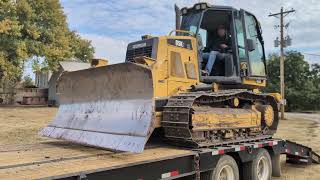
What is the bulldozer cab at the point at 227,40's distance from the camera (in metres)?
9.88

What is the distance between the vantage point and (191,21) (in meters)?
10.1

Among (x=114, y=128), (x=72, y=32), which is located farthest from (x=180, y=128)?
(x=72, y=32)

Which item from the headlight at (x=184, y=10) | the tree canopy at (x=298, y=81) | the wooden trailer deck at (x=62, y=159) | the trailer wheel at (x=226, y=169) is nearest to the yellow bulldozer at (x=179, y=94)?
the headlight at (x=184, y=10)

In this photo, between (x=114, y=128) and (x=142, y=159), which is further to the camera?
(x=114, y=128)

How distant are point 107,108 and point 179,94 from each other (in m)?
1.32

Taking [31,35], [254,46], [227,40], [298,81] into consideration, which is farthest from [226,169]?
[298,81]

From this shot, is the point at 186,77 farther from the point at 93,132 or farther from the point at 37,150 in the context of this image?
the point at 37,150

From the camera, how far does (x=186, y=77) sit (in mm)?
8727

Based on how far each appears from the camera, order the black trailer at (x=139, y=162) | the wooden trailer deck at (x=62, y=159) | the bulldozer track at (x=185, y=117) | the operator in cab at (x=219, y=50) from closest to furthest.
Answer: the wooden trailer deck at (x=62, y=159), the black trailer at (x=139, y=162), the bulldozer track at (x=185, y=117), the operator in cab at (x=219, y=50)

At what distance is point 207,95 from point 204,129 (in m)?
0.67

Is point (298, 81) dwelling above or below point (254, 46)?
above

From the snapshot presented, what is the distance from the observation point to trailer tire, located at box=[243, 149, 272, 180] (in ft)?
28.5

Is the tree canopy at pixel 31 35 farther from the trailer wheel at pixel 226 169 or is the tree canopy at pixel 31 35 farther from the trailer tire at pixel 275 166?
the trailer wheel at pixel 226 169

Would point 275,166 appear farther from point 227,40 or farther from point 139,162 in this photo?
point 139,162
